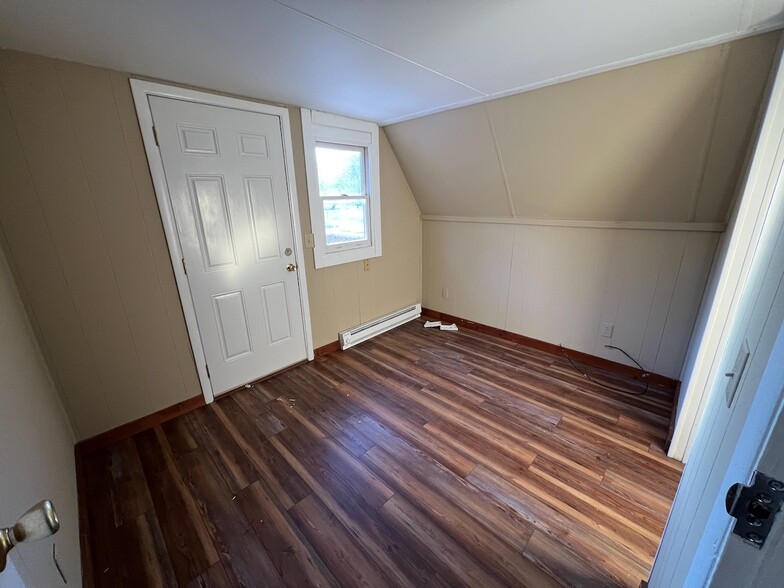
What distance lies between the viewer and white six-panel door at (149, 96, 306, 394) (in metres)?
2.02

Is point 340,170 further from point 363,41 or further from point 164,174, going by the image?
point 363,41

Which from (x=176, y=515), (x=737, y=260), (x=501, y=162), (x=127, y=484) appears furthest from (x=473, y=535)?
(x=501, y=162)

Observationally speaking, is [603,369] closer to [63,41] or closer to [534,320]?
[534,320]

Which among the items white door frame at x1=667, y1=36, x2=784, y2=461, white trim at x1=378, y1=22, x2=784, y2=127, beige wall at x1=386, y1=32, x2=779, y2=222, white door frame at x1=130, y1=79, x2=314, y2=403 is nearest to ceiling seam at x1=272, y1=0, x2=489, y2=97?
white trim at x1=378, y1=22, x2=784, y2=127

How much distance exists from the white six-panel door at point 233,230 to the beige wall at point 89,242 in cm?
15

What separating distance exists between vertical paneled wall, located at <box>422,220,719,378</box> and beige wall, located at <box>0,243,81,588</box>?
3.25 m

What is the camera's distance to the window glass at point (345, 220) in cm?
294

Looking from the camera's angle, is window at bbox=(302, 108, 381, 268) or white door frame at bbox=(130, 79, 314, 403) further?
window at bbox=(302, 108, 381, 268)

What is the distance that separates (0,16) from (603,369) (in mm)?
4027

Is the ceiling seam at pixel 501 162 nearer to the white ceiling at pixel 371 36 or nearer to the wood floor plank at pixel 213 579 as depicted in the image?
the white ceiling at pixel 371 36

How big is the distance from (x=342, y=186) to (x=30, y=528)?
287 centimetres

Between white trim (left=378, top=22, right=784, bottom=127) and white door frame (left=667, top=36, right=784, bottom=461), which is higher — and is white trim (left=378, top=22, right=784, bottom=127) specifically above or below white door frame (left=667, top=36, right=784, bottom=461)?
above

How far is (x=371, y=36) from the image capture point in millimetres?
1402

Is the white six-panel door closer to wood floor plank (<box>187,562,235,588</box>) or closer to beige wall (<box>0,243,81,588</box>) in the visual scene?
beige wall (<box>0,243,81,588</box>)
